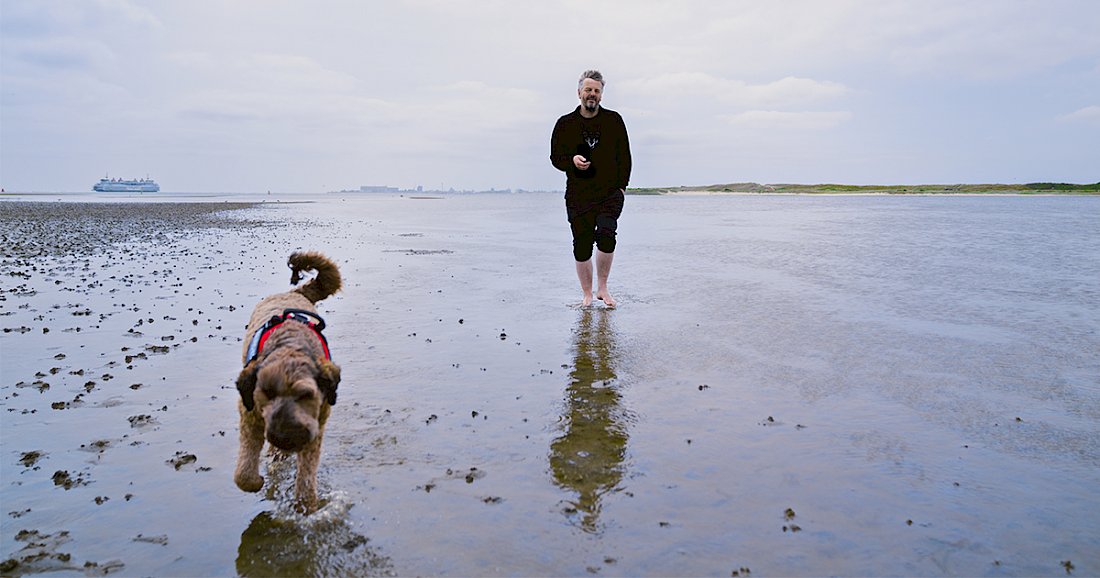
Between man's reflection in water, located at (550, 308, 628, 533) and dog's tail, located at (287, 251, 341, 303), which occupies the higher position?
dog's tail, located at (287, 251, 341, 303)

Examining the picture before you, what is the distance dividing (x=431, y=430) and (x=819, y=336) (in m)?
4.78

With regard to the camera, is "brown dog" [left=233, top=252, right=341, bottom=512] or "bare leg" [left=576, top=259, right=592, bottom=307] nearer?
"brown dog" [left=233, top=252, right=341, bottom=512]

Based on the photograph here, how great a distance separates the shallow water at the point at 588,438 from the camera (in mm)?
3213

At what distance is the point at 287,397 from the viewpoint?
3553 millimetres

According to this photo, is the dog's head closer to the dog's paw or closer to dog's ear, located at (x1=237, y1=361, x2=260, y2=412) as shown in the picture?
dog's ear, located at (x1=237, y1=361, x2=260, y2=412)

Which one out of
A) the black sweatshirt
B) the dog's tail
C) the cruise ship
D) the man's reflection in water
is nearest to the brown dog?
the dog's tail

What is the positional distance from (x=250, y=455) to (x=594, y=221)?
669cm

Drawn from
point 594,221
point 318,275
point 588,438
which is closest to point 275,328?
point 318,275

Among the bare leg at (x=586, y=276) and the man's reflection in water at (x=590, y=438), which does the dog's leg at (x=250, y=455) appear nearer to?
the man's reflection in water at (x=590, y=438)

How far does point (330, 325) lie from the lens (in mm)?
8445

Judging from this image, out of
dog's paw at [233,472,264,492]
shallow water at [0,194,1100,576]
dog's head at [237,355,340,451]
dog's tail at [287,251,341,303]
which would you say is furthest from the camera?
dog's tail at [287,251,341,303]

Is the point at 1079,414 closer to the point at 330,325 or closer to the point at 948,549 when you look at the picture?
the point at 948,549

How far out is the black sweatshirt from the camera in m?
9.52

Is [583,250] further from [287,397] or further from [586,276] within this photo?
[287,397]
